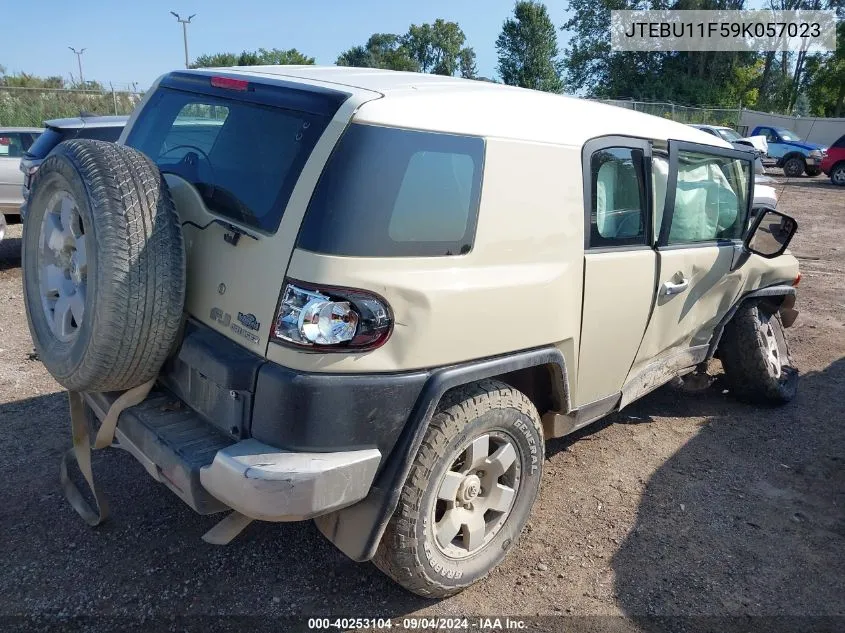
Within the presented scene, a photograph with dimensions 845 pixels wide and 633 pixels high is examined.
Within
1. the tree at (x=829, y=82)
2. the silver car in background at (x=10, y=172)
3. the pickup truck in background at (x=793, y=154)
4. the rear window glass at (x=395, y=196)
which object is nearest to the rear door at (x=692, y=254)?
the rear window glass at (x=395, y=196)

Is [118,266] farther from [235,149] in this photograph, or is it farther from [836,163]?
[836,163]

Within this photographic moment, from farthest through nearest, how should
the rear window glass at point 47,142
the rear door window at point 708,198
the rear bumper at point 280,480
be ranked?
the rear window glass at point 47,142 → the rear door window at point 708,198 → the rear bumper at point 280,480

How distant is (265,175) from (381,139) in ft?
1.54

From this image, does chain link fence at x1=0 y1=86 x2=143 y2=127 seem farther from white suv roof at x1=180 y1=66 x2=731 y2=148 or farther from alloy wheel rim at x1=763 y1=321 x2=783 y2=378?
alloy wheel rim at x1=763 y1=321 x2=783 y2=378

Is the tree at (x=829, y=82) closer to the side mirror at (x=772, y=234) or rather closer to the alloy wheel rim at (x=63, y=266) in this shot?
the side mirror at (x=772, y=234)

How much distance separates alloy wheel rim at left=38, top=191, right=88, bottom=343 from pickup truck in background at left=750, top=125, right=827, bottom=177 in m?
25.8

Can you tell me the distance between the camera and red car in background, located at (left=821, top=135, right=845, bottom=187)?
68.0 feet

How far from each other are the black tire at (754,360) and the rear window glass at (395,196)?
2.90 m

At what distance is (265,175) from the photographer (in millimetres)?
2416

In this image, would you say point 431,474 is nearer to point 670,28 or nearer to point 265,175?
point 265,175

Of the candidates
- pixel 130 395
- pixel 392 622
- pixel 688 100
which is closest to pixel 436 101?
pixel 130 395

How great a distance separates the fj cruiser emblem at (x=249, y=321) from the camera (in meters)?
2.27

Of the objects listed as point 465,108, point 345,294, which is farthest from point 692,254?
point 345,294

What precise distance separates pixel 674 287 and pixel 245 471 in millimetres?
2449
